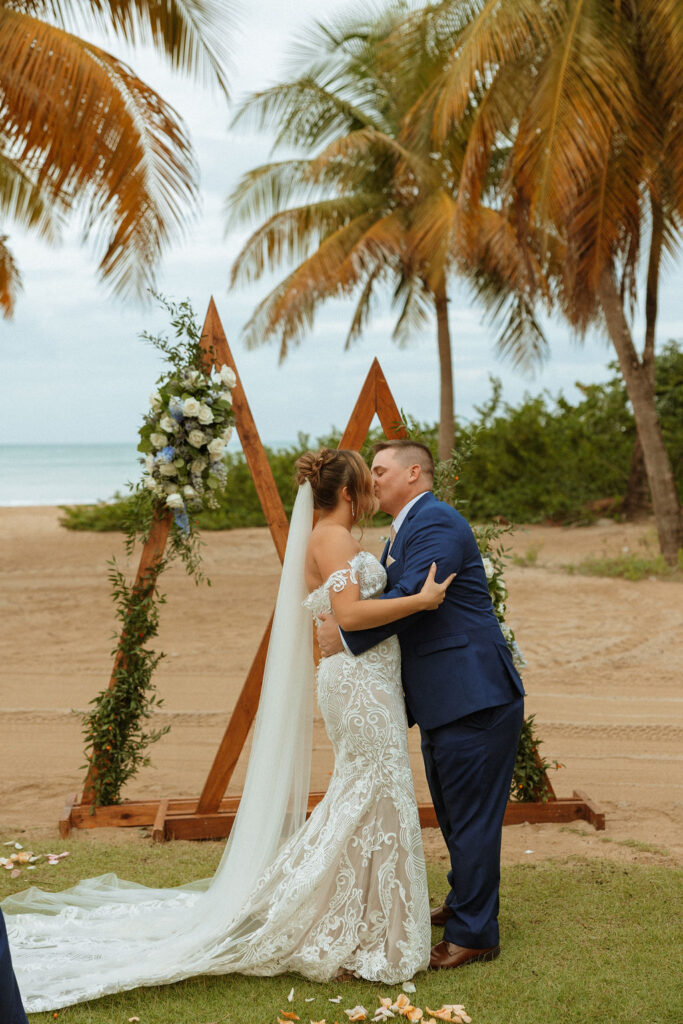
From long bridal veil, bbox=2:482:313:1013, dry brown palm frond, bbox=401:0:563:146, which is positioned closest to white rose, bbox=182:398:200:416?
long bridal veil, bbox=2:482:313:1013

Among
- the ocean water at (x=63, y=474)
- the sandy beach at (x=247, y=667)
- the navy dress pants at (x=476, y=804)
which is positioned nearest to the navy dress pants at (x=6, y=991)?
the navy dress pants at (x=476, y=804)

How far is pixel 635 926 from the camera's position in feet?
13.3

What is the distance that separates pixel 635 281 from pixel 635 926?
10.4 meters

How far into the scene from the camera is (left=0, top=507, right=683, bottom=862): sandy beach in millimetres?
5742

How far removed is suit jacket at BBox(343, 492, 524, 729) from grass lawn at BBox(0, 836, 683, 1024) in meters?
0.98

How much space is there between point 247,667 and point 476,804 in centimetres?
596

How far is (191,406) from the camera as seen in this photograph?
5.02 meters

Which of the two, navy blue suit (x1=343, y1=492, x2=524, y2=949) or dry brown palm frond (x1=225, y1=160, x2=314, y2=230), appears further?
dry brown palm frond (x1=225, y1=160, x2=314, y2=230)

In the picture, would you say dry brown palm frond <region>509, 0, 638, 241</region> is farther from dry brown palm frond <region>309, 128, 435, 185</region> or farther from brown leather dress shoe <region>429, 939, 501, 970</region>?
brown leather dress shoe <region>429, 939, 501, 970</region>

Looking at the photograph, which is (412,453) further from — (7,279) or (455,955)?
(7,279)

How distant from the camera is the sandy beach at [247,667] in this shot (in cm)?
574

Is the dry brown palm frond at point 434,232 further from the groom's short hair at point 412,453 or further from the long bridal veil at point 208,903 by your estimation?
the long bridal veil at point 208,903

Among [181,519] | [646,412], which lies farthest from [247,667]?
[646,412]

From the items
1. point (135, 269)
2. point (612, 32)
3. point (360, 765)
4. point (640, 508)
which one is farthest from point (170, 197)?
point (640, 508)
